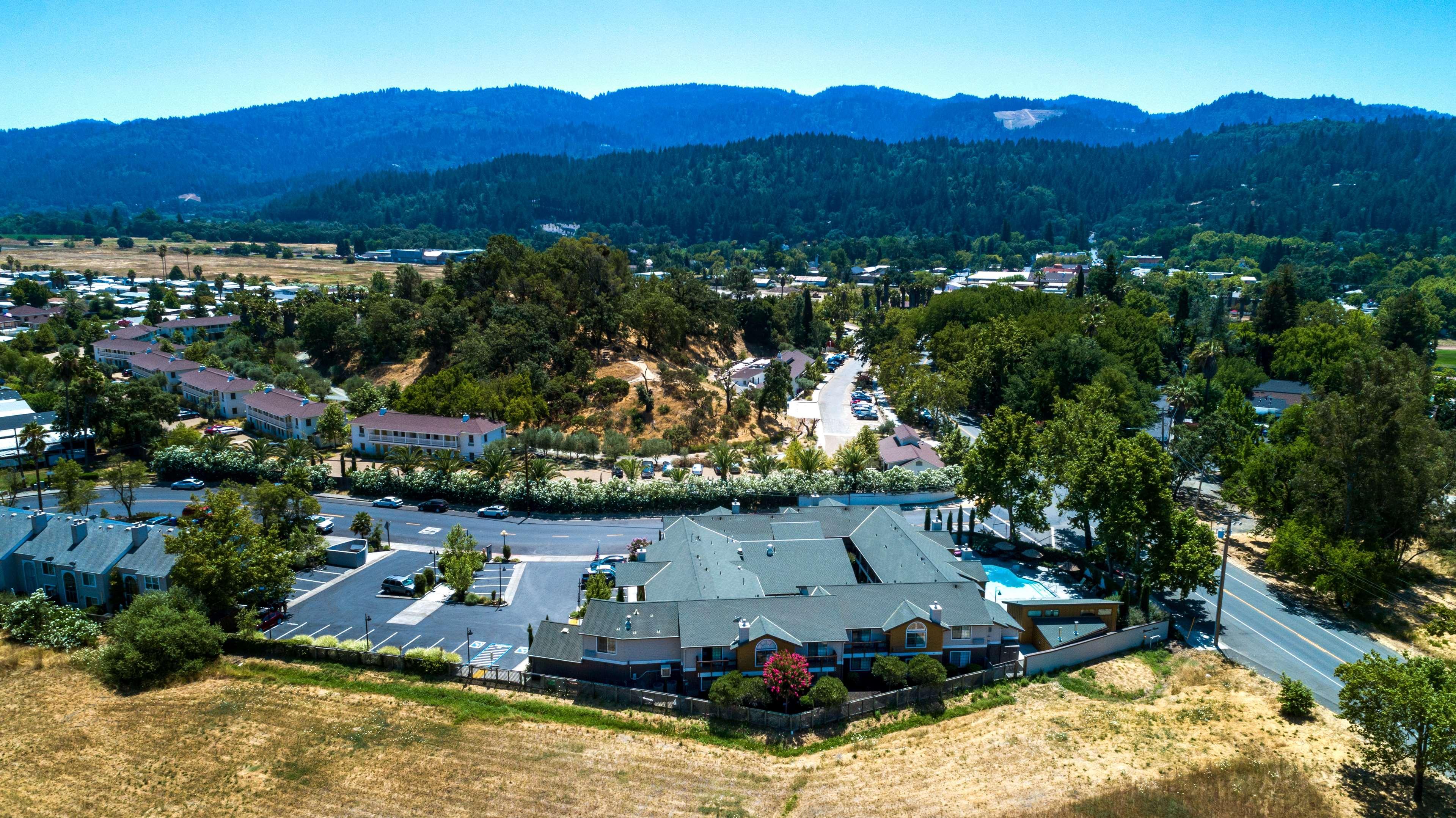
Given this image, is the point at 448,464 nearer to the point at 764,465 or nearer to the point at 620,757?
the point at 764,465

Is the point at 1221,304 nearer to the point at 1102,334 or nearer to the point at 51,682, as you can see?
the point at 1102,334

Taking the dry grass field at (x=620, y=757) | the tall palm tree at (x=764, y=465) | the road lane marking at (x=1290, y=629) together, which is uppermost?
the tall palm tree at (x=764, y=465)

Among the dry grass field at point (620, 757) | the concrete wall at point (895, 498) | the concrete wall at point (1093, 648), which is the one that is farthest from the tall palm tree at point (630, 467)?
the concrete wall at point (1093, 648)

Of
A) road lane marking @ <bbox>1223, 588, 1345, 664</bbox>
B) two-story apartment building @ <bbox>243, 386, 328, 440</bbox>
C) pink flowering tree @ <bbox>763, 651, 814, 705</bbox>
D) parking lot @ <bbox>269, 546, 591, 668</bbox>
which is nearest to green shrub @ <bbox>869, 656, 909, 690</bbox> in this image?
pink flowering tree @ <bbox>763, 651, 814, 705</bbox>

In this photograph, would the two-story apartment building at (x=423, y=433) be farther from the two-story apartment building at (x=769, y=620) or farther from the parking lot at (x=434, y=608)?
the two-story apartment building at (x=769, y=620)

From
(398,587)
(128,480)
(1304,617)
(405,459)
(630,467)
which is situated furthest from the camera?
(630,467)

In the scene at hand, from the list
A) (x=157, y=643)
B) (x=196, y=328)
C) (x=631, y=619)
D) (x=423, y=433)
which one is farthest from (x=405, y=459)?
(x=196, y=328)
